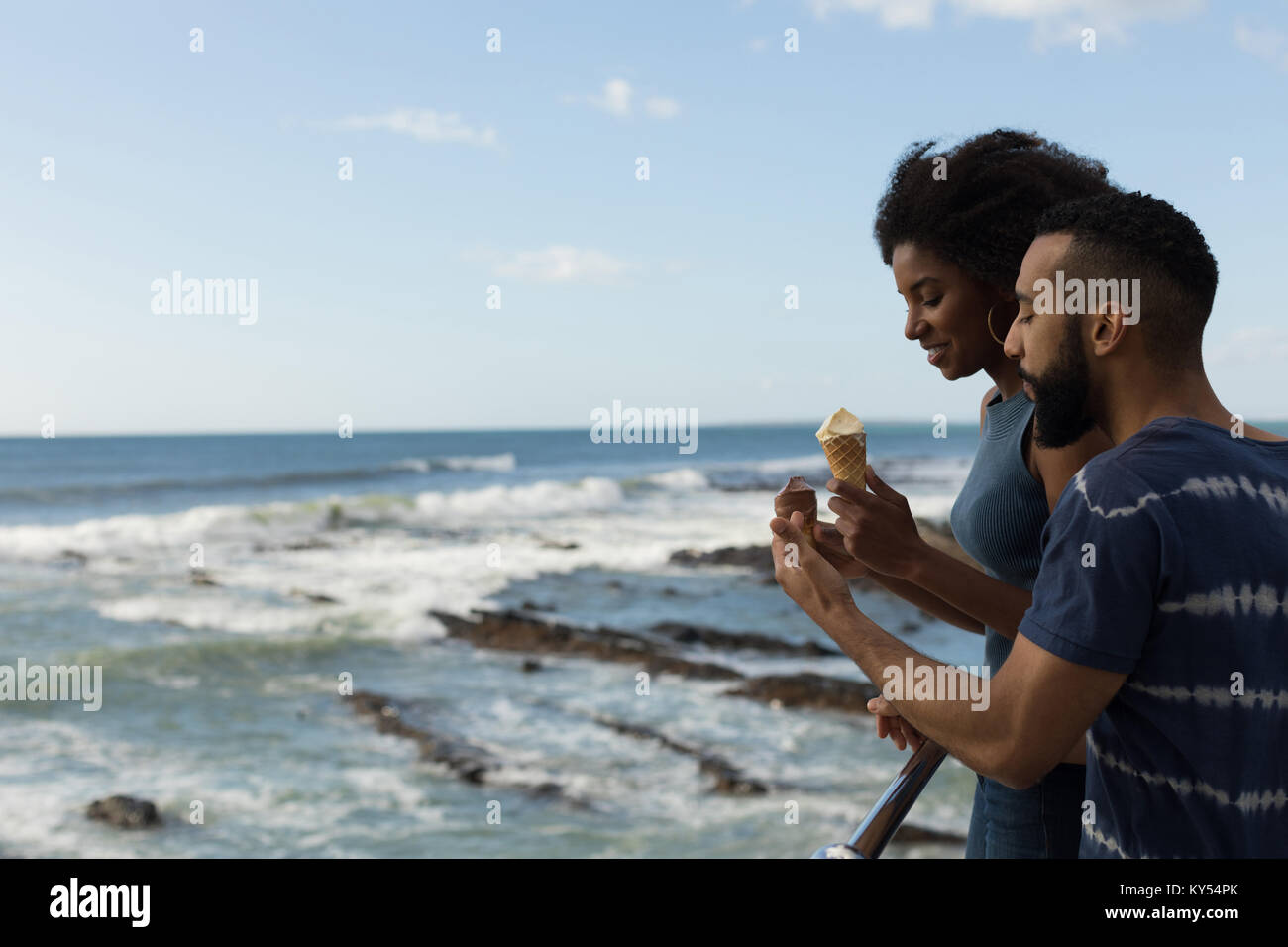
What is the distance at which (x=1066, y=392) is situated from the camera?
5.21 ft

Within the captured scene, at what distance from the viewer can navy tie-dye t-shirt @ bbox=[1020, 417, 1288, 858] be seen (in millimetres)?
1322

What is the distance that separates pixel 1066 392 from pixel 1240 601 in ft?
1.31

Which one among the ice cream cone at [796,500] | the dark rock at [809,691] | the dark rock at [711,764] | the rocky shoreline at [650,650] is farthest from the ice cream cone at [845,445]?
the rocky shoreline at [650,650]

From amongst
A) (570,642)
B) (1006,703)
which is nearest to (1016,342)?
(1006,703)

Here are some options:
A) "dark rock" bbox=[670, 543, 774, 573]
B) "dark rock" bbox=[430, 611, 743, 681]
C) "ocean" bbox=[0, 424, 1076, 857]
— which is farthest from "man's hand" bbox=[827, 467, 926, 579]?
"dark rock" bbox=[670, 543, 774, 573]

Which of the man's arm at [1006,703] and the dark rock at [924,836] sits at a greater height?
the man's arm at [1006,703]

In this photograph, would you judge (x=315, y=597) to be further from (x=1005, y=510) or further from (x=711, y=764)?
(x=1005, y=510)

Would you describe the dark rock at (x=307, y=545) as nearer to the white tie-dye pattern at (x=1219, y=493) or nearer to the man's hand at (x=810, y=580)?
the man's hand at (x=810, y=580)

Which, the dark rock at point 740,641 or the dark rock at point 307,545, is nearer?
the dark rock at point 740,641

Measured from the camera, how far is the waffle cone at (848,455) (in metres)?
2.61

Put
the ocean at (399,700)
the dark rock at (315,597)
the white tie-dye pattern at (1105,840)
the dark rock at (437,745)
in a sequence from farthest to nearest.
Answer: the dark rock at (315,597) < the dark rock at (437,745) < the ocean at (399,700) < the white tie-dye pattern at (1105,840)

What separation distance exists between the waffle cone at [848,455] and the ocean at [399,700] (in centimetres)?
523

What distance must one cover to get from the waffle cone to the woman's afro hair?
45 cm

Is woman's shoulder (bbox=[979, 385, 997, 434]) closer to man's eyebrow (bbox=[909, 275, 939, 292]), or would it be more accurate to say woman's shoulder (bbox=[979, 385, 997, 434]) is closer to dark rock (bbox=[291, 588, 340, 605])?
man's eyebrow (bbox=[909, 275, 939, 292])
